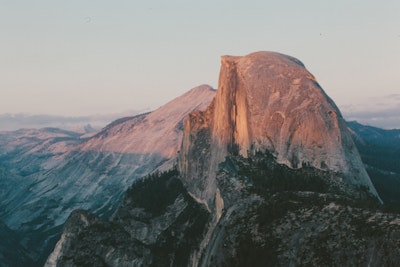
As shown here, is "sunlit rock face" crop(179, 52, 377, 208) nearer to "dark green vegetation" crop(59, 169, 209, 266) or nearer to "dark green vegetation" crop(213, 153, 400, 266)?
"dark green vegetation" crop(59, 169, 209, 266)

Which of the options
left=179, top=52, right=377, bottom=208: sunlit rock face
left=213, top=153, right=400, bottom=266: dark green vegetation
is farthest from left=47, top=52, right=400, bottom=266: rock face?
left=179, top=52, right=377, bottom=208: sunlit rock face

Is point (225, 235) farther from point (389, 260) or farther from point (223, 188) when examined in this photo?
point (223, 188)

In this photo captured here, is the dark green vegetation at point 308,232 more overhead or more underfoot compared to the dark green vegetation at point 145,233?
more overhead

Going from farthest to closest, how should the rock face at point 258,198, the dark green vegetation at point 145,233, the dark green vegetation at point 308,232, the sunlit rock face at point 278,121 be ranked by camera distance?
the dark green vegetation at point 145,233 < the sunlit rock face at point 278,121 < the rock face at point 258,198 < the dark green vegetation at point 308,232

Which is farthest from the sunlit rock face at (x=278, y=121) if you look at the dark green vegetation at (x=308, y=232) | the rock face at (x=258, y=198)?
the dark green vegetation at (x=308, y=232)

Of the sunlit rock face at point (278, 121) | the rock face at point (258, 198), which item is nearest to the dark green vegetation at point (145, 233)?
the rock face at point (258, 198)

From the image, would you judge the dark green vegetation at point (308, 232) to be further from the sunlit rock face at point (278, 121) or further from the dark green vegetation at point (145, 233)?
the dark green vegetation at point (145, 233)

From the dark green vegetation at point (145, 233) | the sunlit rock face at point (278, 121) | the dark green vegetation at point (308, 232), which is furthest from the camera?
the dark green vegetation at point (145, 233)

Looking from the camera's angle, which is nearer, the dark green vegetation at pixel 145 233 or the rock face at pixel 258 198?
the rock face at pixel 258 198

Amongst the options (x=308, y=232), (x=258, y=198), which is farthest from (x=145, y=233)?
(x=308, y=232)
